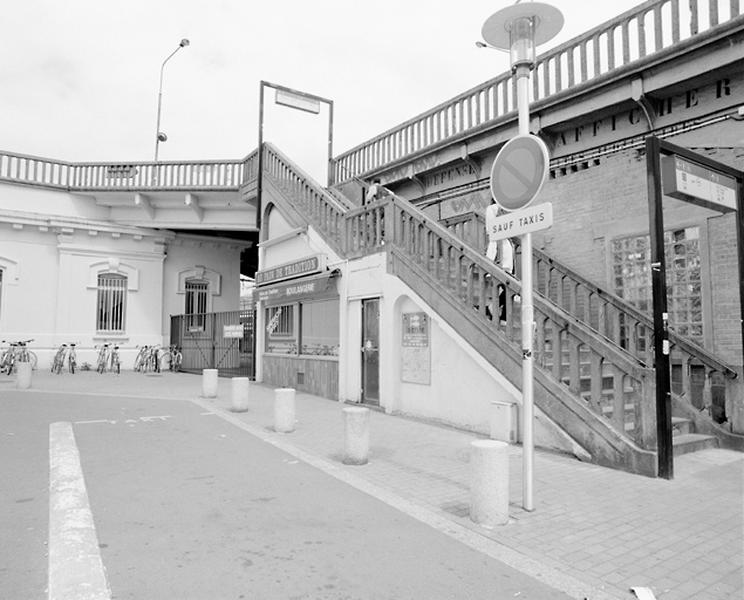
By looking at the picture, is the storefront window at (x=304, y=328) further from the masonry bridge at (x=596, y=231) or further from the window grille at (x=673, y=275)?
the window grille at (x=673, y=275)

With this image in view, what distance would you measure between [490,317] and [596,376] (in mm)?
2128

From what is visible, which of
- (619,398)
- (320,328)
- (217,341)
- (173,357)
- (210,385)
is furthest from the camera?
(173,357)

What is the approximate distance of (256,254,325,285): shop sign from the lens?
12930mm

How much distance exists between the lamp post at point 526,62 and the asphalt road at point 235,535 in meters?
1.13

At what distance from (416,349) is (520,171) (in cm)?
521

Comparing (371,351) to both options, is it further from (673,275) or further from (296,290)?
(673,275)

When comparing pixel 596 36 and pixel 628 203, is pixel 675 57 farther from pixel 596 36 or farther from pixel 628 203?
pixel 628 203

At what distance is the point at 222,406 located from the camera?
11469 mm

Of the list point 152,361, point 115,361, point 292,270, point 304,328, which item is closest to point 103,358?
point 115,361

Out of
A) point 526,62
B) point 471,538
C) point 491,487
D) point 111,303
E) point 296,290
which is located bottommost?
point 471,538

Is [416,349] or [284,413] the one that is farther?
[416,349]

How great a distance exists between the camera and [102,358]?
19.4 m

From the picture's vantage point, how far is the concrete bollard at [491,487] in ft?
14.9

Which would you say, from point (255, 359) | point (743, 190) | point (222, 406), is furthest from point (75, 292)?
point (743, 190)
